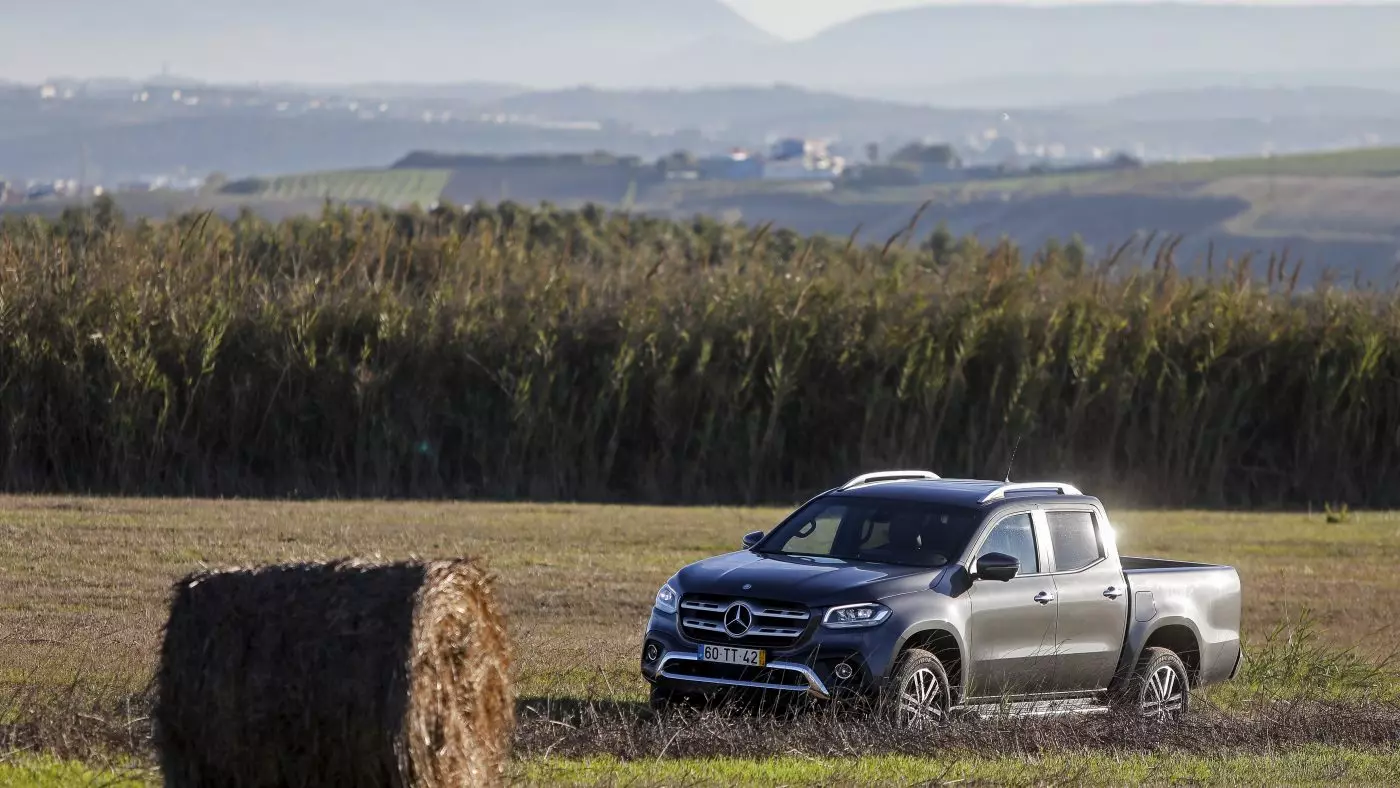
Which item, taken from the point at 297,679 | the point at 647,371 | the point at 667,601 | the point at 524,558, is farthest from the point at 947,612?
the point at 647,371

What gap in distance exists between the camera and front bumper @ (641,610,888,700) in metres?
12.6

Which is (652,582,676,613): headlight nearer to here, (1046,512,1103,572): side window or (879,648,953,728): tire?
(879,648,953,728): tire

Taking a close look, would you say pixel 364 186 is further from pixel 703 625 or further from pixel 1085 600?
pixel 703 625

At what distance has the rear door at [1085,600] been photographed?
13906 mm

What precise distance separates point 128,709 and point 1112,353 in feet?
65.6

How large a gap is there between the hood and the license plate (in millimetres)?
337

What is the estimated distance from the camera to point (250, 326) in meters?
26.3

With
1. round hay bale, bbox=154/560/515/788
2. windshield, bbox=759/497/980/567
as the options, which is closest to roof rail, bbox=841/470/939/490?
windshield, bbox=759/497/980/567

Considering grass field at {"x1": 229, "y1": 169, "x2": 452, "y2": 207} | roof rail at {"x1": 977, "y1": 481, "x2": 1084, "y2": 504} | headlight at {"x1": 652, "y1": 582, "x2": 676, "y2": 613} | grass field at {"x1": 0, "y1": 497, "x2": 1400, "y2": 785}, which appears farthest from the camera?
grass field at {"x1": 229, "y1": 169, "x2": 452, "y2": 207}

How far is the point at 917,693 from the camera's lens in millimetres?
12859

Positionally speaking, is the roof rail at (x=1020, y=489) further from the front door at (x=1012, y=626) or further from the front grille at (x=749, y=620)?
the front grille at (x=749, y=620)

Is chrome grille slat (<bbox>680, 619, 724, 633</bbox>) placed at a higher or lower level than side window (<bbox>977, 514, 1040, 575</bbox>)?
lower

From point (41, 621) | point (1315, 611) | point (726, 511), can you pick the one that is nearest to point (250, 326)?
point (726, 511)

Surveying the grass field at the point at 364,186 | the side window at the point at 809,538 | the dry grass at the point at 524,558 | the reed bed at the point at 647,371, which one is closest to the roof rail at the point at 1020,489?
the side window at the point at 809,538
